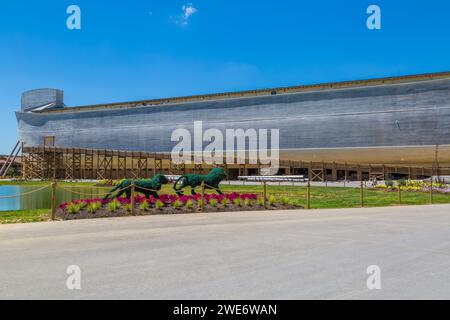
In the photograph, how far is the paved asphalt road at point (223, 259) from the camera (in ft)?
15.8

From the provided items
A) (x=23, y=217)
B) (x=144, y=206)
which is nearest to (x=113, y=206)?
(x=144, y=206)

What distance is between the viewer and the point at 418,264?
627 cm

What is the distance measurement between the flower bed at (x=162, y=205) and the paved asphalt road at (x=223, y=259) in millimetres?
2110

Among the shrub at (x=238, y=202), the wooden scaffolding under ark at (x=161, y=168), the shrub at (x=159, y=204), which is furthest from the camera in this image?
the wooden scaffolding under ark at (x=161, y=168)

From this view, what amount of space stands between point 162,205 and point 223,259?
333 inches

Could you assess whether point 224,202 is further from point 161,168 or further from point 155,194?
point 161,168

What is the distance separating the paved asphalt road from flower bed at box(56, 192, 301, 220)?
6.92ft

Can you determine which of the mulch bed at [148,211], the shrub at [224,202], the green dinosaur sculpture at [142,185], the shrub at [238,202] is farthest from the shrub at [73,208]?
the shrub at [238,202]

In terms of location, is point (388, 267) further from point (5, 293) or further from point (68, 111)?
point (68, 111)

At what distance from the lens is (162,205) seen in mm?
14680

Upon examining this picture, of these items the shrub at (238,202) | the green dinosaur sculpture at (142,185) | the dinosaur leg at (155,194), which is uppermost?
the green dinosaur sculpture at (142,185)

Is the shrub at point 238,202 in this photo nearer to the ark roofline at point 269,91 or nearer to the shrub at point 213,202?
the shrub at point 213,202
